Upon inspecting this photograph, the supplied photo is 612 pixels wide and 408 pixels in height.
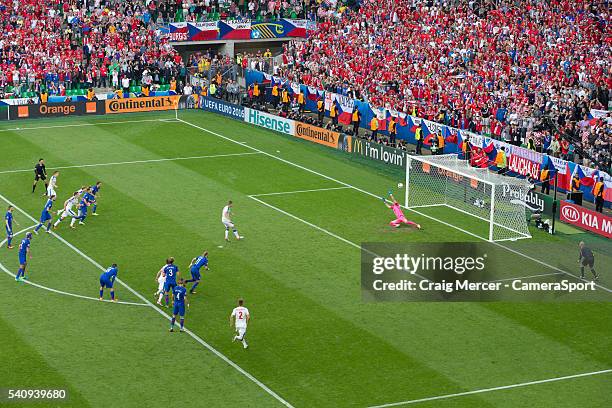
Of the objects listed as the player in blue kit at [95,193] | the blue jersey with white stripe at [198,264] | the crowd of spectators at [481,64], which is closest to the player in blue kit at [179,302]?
the blue jersey with white stripe at [198,264]

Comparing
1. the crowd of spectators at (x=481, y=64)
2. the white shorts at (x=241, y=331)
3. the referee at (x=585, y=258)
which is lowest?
the white shorts at (x=241, y=331)

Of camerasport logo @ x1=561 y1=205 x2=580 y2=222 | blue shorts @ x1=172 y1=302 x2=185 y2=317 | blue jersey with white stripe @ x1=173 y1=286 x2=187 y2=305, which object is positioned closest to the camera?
blue jersey with white stripe @ x1=173 y1=286 x2=187 y2=305

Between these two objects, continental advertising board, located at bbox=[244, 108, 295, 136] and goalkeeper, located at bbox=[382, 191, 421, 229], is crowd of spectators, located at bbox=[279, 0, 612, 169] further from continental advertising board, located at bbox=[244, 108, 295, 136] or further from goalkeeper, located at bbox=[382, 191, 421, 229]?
goalkeeper, located at bbox=[382, 191, 421, 229]

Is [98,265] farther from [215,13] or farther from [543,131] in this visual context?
[215,13]

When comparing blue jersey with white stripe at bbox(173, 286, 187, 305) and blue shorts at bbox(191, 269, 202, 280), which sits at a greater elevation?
blue jersey with white stripe at bbox(173, 286, 187, 305)

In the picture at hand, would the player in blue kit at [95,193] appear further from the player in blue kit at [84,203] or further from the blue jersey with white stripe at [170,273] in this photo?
the blue jersey with white stripe at [170,273]

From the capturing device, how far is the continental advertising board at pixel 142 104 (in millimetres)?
64062

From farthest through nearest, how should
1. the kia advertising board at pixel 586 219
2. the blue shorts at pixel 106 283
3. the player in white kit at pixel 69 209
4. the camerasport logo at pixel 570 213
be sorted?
the camerasport logo at pixel 570 213
the player in white kit at pixel 69 209
the kia advertising board at pixel 586 219
the blue shorts at pixel 106 283

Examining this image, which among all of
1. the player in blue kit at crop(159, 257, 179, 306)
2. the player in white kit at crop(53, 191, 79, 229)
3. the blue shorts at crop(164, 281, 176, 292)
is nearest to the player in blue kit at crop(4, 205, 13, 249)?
the player in white kit at crop(53, 191, 79, 229)

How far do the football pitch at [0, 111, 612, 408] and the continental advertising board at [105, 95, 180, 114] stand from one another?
15.4 meters

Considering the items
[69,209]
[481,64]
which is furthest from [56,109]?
[481,64]

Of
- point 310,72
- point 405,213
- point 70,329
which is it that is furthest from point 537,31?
point 70,329

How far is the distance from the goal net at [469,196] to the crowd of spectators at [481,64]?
5.81 m

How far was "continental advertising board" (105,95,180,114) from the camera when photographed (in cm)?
6406
